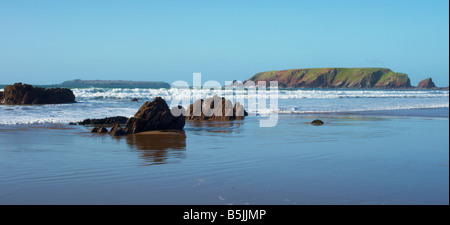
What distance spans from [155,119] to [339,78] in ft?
583

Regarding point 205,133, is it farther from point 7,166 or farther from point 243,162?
point 7,166

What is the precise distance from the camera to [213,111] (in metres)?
18.6

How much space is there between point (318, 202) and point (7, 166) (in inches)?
212

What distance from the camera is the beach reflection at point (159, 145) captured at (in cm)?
832

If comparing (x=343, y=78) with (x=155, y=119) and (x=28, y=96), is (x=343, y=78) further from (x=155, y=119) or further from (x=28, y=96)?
(x=155, y=119)

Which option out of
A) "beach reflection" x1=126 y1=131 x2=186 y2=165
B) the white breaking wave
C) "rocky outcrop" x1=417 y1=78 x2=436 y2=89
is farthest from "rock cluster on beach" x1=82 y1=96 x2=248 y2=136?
"rocky outcrop" x1=417 y1=78 x2=436 y2=89

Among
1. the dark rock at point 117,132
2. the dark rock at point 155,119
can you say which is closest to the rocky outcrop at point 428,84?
the dark rock at point 155,119

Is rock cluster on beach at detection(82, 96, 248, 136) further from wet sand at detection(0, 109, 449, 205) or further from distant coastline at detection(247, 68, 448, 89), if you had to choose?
distant coastline at detection(247, 68, 448, 89)

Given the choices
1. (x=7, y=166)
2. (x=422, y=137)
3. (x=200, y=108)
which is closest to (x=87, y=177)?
(x=7, y=166)

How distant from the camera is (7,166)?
24.2 feet

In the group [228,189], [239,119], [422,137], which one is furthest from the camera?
[239,119]

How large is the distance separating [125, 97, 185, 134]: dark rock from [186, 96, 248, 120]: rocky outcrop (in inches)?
156

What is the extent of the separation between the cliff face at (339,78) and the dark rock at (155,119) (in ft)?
535

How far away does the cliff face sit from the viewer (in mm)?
169225
